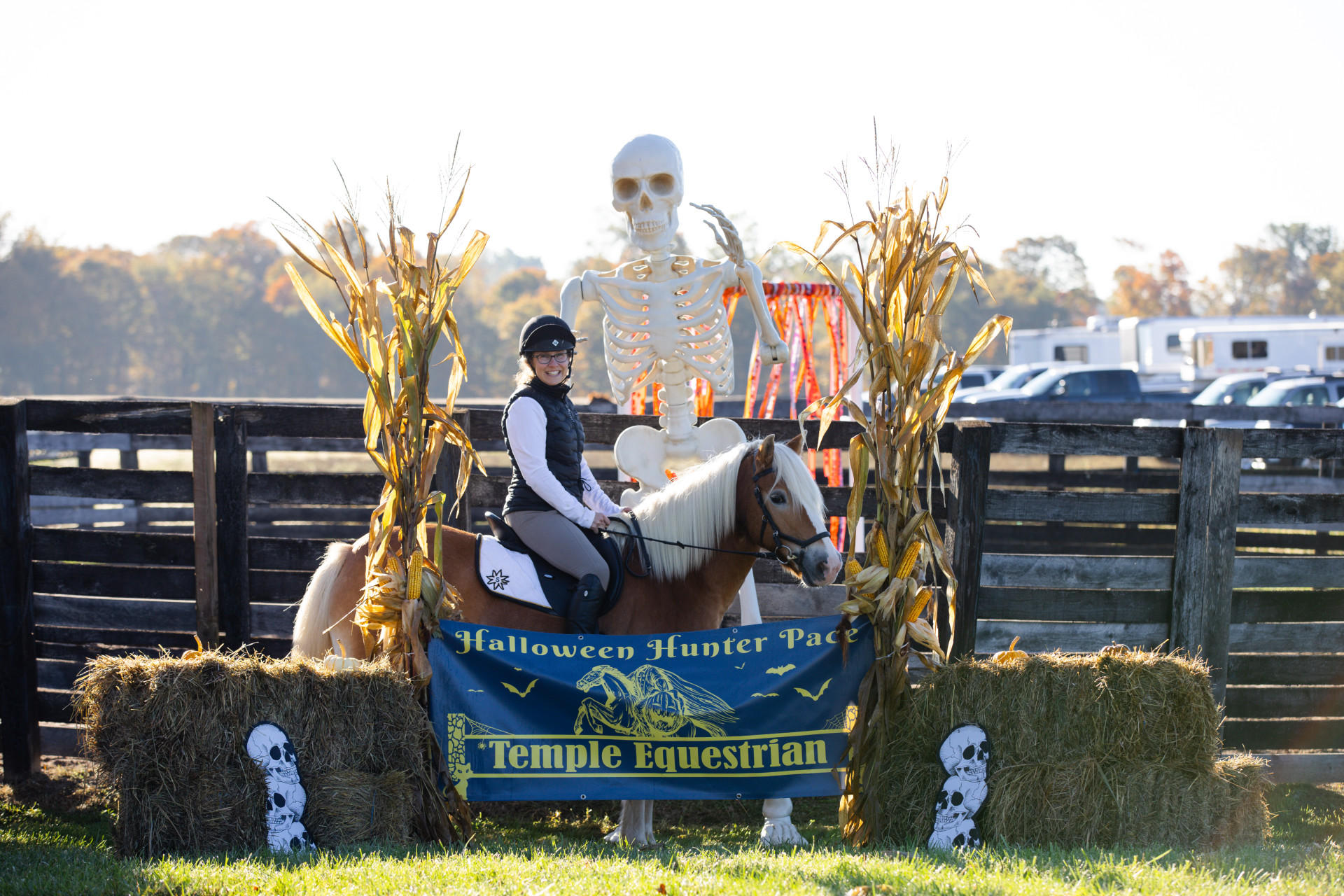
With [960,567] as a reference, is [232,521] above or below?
above

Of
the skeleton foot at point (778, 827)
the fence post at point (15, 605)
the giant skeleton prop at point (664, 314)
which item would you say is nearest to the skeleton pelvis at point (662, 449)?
the giant skeleton prop at point (664, 314)

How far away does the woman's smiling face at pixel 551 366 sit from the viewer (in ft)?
15.5

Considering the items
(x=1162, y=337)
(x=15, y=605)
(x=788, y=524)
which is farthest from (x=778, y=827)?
(x=1162, y=337)

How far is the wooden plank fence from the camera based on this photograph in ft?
18.8

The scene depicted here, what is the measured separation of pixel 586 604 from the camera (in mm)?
4637

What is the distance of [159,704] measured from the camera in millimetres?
4070

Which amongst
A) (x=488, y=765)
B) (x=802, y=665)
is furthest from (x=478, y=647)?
(x=802, y=665)

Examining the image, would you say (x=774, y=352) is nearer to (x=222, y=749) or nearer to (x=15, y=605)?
(x=222, y=749)

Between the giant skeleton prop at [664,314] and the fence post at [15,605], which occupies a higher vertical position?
the giant skeleton prop at [664,314]

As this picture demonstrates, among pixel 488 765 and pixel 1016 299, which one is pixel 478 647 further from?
pixel 1016 299

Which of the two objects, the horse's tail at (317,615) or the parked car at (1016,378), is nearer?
the horse's tail at (317,615)

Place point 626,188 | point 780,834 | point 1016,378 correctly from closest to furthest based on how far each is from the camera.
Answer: point 780,834 → point 626,188 → point 1016,378

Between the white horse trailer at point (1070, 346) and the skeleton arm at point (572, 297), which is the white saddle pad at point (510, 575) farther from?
the white horse trailer at point (1070, 346)

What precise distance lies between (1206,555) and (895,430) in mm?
2565
